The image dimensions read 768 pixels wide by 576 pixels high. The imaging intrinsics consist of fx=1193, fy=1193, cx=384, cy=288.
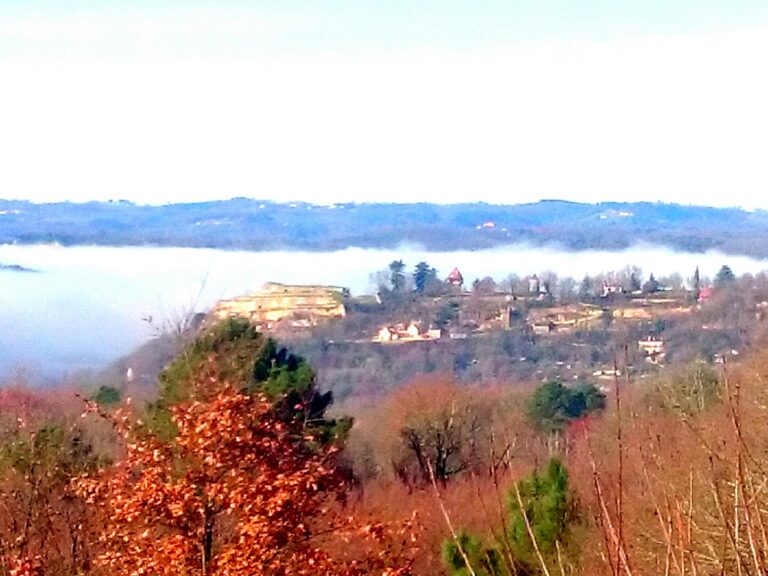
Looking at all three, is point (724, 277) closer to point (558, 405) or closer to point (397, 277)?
point (397, 277)

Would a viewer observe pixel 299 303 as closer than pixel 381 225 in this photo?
Yes

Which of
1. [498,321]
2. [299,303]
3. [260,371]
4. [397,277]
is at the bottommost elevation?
[498,321]

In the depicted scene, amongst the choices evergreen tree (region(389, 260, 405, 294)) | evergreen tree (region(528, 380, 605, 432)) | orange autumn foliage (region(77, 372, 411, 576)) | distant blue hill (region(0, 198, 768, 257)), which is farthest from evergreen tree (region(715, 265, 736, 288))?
orange autumn foliage (region(77, 372, 411, 576))

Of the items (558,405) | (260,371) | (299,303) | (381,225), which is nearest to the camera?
(260,371)

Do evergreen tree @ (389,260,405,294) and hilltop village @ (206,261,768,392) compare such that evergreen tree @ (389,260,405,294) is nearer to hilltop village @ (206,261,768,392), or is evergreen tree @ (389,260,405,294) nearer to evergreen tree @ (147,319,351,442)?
hilltop village @ (206,261,768,392)

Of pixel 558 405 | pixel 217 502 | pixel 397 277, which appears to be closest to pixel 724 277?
pixel 397 277

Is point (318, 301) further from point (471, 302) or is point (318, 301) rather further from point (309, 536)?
point (309, 536)
